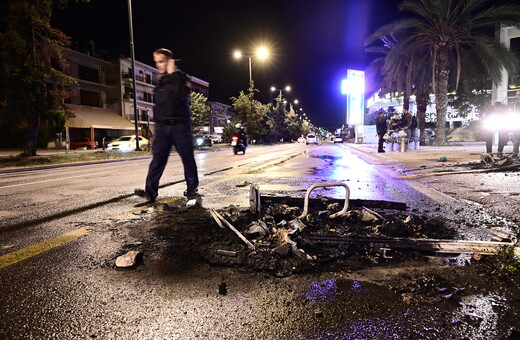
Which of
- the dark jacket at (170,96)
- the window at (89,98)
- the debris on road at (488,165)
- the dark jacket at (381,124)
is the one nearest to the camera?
the dark jacket at (170,96)

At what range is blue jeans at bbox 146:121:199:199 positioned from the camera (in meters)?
4.44

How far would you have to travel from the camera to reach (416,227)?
120 inches

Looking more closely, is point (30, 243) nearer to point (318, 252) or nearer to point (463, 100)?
point (318, 252)

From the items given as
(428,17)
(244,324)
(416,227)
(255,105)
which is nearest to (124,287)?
(244,324)

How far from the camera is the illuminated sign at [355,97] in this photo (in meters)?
51.6

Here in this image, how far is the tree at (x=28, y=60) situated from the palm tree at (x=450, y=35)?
1736cm

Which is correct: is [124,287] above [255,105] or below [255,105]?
below

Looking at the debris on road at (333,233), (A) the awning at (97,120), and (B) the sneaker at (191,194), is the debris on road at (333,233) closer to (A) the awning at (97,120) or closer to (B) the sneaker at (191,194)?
(B) the sneaker at (191,194)

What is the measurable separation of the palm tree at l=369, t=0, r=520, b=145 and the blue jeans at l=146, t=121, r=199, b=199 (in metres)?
17.9

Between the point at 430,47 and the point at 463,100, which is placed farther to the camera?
the point at 463,100

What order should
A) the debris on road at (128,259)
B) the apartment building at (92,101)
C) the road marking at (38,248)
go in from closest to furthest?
the debris on road at (128,259) → the road marking at (38,248) → the apartment building at (92,101)

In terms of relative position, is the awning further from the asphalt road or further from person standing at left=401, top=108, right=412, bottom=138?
the asphalt road

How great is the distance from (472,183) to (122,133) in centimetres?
4736

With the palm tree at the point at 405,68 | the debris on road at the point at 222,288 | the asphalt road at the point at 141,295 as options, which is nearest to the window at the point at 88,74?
the palm tree at the point at 405,68
